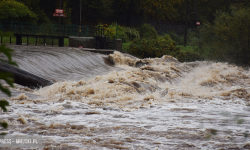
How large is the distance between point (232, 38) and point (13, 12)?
2410 cm

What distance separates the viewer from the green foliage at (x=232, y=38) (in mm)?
26438

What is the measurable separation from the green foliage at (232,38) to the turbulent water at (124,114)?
12066 millimetres

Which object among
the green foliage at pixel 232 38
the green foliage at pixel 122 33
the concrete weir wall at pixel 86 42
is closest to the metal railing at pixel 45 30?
the concrete weir wall at pixel 86 42

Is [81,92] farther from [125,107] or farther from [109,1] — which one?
[109,1]

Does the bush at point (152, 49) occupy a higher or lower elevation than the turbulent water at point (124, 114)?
higher

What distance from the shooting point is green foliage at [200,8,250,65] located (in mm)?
26438

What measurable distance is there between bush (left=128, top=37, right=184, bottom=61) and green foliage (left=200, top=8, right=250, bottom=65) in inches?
147

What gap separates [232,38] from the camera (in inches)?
1072

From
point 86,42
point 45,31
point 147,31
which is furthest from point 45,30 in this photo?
point 147,31

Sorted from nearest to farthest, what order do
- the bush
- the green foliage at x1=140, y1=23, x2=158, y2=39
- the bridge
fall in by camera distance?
1. the bridge
2. the bush
3. the green foliage at x1=140, y1=23, x2=158, y2=39

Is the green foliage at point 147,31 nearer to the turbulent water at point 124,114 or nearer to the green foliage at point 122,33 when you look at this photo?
the green foliage at point 122,33

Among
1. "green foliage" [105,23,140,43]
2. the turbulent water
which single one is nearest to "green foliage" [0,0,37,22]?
"green foliage" [105,23,140,43]

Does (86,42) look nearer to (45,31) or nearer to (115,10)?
(45,31)

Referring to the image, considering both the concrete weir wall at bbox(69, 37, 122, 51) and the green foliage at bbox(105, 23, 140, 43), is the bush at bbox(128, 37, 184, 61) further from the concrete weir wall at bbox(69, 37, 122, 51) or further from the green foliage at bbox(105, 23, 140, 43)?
the concrete weir wall at bbox(69, 37, 122, 51)
